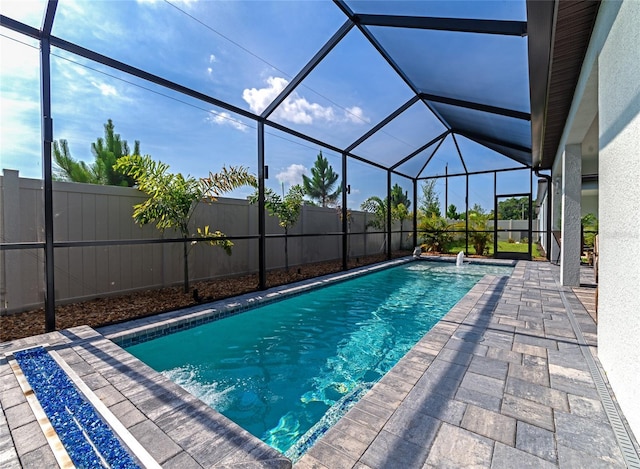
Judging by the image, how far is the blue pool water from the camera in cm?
263

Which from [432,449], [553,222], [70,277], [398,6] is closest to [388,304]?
[432,449]

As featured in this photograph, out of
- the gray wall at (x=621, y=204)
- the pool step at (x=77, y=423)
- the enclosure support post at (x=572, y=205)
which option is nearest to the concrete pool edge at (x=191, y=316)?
the pool step at (x=77, y=423)

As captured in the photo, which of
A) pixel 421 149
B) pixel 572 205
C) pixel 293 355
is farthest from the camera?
pixel 421 149

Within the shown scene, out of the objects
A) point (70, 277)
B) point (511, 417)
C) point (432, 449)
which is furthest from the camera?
point (70, 277)

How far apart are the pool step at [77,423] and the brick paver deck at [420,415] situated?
1.4 inches

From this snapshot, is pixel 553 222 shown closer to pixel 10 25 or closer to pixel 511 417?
pixel 511 417

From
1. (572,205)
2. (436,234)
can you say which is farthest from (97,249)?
(436,234)

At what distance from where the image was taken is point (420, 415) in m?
1.99

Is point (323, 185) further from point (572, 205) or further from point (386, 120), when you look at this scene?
point (572, 205)

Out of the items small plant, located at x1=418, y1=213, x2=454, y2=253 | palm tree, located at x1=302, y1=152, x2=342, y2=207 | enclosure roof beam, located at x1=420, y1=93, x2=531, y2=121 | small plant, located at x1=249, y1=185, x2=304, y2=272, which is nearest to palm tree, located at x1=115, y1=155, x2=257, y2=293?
small plant, located at x1=249, y1=185, x2=304, y2=272

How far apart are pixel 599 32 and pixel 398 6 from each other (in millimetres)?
2568

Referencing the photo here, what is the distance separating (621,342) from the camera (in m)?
2.06

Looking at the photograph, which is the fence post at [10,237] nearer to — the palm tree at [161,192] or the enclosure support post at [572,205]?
the palm tree at [161,192]

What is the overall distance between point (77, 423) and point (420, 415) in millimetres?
2190
